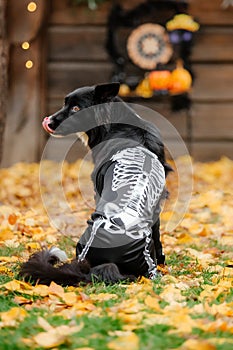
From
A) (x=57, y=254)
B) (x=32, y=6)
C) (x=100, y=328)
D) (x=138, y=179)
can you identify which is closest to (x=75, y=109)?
(x=138, y=179)

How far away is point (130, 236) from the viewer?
299cm

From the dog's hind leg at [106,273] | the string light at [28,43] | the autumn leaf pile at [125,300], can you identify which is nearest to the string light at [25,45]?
the string light at [28,43]

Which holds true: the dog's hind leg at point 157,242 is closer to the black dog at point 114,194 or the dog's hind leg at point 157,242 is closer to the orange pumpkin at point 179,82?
the black dog at point 114,194

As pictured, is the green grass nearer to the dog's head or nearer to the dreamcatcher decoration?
the dog's head

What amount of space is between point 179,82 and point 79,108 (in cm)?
447

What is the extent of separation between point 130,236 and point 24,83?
16.5ft

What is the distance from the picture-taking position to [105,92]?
328 cm

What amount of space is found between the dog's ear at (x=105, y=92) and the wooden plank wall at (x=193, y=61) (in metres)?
4.68

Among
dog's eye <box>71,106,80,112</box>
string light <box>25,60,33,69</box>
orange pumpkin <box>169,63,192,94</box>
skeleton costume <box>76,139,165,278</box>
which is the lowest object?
skeleton costume <box>76,139,165,278</box>

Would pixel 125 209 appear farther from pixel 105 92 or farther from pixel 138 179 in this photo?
pixel 105 92

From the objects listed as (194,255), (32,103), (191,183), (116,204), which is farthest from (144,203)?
(32,103)

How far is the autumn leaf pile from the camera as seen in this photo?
6.98 feet

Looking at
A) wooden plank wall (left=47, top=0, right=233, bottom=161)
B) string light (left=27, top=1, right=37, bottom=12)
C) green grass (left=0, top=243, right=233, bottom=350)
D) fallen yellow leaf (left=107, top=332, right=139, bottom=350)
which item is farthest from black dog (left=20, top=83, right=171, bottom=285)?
wooden plank wall (left=47, top=0, right=233, bottom=161)

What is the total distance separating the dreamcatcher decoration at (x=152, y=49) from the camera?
7.66m
